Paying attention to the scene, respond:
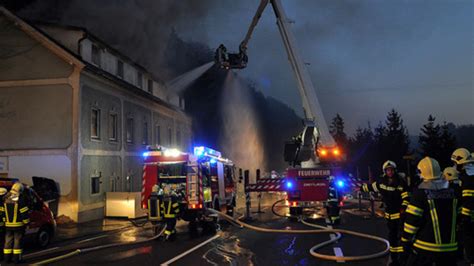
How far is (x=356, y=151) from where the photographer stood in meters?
72.8

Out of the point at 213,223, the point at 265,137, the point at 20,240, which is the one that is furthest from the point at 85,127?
the point at 265,137

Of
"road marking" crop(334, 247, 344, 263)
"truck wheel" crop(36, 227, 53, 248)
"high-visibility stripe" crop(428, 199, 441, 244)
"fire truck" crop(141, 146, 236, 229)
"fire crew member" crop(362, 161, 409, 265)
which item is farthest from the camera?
"fire truck" crop(141, 146, 236, 229)

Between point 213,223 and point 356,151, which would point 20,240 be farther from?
point 356,151

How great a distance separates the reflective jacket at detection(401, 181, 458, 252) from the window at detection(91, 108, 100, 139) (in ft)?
51.7

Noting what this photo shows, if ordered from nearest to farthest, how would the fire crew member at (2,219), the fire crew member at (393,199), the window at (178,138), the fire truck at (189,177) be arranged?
the fire crew member at (393,199), the fire crew member at (2,219), the fire truck at (189,177), the window at (178,138)

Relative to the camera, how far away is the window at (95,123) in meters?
17.8

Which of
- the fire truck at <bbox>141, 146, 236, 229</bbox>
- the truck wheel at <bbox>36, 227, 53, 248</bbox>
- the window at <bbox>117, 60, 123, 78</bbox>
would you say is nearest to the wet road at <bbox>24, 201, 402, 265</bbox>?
the truck wheel at <bbox>36, 227, 53, 248</bbox>

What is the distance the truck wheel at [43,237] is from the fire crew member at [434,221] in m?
8.62

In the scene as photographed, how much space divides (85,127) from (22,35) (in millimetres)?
4409

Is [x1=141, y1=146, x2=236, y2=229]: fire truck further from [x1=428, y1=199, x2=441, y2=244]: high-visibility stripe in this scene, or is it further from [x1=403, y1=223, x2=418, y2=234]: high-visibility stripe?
[x1=428, y1=199, x2=441, y2=244]: high-visibility stripe

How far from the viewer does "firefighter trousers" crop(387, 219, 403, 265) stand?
21.7 ft

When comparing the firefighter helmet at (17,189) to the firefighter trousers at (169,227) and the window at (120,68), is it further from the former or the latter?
the window at (120,68)

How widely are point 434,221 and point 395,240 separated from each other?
310cm

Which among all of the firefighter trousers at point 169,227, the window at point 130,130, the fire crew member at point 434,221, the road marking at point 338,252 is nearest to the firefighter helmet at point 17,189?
the firefighter trousers at point 169,227
